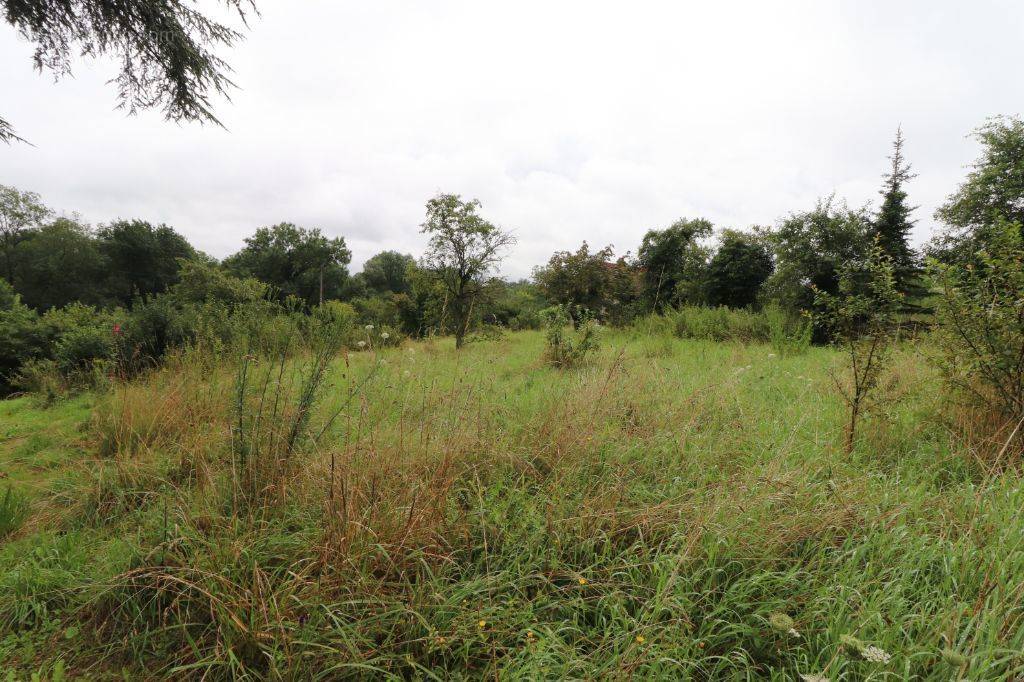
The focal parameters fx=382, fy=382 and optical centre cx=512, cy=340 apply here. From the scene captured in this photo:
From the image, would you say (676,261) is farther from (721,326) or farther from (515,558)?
(515,558)

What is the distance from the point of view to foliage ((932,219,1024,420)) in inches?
108

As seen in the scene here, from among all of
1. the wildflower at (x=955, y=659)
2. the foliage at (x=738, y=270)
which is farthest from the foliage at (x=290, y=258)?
the wildflower at (x=955, y=659)

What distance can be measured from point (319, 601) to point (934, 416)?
466 centimetres

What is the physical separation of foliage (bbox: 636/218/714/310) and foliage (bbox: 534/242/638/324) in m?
4.18

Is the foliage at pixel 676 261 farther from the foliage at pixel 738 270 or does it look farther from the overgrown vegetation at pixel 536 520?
the overgrown vegetation at pixel 536 520

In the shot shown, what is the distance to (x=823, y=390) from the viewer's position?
448 centimetres

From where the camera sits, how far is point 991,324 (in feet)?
9.21

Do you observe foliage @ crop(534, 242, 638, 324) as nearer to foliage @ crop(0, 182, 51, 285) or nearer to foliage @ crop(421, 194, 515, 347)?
foliage @ crop(421, 194, 515, 347)

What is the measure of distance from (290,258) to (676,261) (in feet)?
120

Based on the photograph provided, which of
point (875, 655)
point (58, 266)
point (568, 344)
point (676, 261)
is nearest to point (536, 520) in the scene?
point (875, 655)

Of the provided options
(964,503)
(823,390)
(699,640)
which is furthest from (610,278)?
(699,640)

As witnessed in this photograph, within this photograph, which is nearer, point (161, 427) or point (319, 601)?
point (319, 601)

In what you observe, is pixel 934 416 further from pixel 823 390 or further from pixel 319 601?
pixel 319 601

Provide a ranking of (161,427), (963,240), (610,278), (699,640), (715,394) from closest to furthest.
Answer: (699,640)
(161,427)
(715,394)
(610,278)
(963,240)
